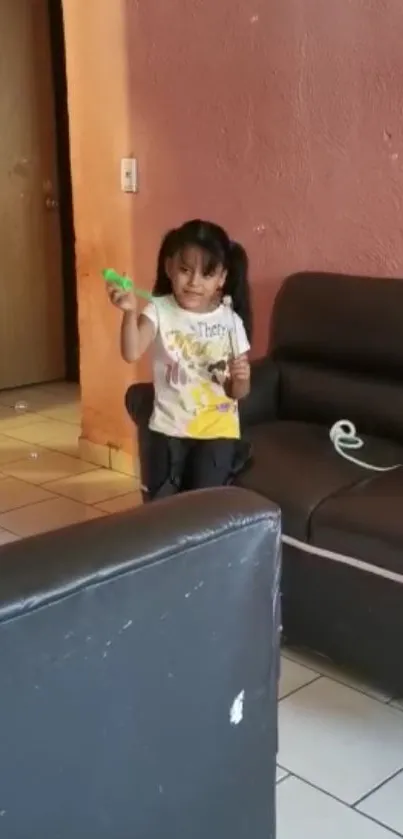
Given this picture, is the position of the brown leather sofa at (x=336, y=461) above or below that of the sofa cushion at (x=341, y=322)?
below

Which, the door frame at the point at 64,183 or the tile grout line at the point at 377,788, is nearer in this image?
the tile grout line at the point at 377,788

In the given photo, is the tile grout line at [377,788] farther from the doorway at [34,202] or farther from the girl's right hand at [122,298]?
the doorway at [34,202]

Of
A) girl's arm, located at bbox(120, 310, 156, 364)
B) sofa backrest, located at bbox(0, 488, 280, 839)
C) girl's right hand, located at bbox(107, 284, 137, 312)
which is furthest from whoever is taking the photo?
girl's arm, located at bbox(120, 310, 156, 364)

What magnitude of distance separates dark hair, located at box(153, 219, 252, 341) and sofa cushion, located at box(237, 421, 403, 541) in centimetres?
30

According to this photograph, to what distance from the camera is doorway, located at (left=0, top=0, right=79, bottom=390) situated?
15.2 feet

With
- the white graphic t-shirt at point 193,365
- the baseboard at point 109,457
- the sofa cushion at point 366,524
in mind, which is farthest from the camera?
the baseboard at point 109,457

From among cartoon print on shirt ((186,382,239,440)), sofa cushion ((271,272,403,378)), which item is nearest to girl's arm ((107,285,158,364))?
cartoon print on shirt ((186,382,239,440))

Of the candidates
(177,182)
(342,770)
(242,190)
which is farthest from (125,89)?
(342,770)

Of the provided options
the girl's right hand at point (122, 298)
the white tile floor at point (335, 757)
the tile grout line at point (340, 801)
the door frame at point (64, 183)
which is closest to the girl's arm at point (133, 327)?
the girl's right hand at point (122, 298)

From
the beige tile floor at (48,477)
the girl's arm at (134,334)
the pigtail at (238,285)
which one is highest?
the pigtail at (238,285)

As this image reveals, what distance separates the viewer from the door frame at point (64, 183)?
15.5 feet

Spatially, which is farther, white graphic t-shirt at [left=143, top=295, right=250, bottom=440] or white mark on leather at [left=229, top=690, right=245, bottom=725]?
white graphic t-shirt at [left=143, top=295, right=250, bottom=440]

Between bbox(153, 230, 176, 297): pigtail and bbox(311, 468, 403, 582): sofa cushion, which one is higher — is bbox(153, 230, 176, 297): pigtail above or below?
above

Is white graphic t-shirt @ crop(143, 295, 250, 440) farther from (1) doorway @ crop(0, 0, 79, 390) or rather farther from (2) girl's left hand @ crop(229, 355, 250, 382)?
(1) doorway @ crop(0, 0, 79, 390)
